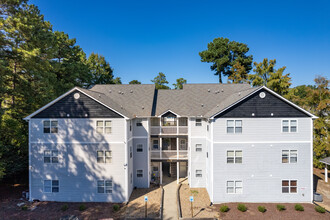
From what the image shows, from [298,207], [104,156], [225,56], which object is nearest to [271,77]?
[225,56]

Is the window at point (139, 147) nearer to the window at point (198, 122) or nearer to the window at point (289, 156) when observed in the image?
the window at point (198, 122)

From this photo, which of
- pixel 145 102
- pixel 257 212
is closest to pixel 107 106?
pixel 145 102

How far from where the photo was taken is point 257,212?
14633 mm

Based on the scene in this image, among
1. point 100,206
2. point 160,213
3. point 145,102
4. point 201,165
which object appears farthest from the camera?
point 145,102

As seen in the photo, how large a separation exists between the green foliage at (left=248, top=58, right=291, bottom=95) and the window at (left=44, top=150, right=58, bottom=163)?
34.0 m

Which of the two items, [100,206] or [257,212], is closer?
[257,212]

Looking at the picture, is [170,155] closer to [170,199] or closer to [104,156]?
[170,199]

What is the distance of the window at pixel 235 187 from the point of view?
1638 centimetres

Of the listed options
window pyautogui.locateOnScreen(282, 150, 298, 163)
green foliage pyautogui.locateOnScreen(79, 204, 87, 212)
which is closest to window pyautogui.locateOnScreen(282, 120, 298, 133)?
window pyautogui.locateOnScreen(282, 150, 298, 163)

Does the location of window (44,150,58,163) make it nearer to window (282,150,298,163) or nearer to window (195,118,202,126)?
window (195,118,202,126)

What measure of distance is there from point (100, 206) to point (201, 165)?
1162cm

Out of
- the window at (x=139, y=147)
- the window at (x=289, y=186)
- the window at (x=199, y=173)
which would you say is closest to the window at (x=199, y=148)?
the window at (x=199, y=173)

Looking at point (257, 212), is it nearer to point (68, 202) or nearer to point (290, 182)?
point (290, 182)

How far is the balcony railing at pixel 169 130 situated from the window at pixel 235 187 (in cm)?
763
